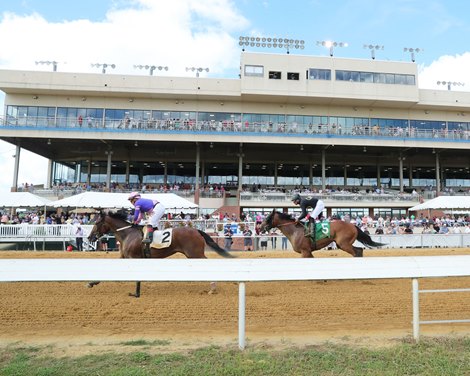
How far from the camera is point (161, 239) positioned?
803 centimetres

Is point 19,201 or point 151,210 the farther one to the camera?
point 19,201

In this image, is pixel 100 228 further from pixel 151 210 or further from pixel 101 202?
pixel 101 202

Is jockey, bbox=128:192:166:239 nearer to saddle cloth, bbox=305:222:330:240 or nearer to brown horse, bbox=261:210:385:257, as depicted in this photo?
brown horse, bbox=261:210:385:257

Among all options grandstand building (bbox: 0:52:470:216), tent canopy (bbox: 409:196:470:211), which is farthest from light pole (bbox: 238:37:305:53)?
→ tent canopy (bbox: 409:196:470:211)

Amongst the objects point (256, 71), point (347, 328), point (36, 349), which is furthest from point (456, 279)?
point (256, 71)

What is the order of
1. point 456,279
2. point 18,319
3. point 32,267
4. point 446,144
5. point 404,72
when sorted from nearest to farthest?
point 32,267 → point 18,319 → point 456,279 → point 446,144 → point 404,72

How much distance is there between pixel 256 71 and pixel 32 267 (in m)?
36.0

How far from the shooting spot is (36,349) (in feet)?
14.2

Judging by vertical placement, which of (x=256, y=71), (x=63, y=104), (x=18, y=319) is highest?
(x=256, y=71)

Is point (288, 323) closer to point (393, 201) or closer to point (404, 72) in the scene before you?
point (393, 201)

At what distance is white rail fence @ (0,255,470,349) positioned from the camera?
4.83 metres

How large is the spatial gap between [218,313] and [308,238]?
4.02m

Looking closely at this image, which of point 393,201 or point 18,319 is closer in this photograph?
point 18,319

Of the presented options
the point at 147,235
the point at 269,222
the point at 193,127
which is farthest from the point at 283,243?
the point at 193,127
